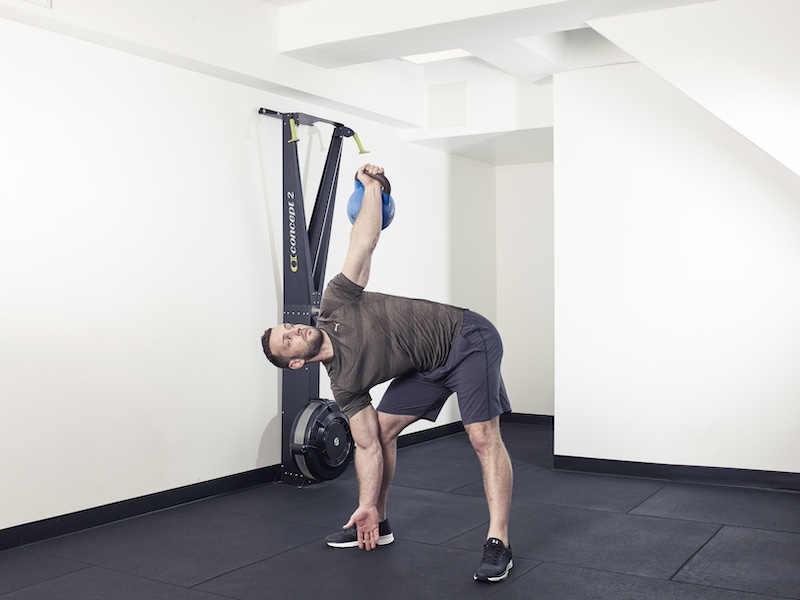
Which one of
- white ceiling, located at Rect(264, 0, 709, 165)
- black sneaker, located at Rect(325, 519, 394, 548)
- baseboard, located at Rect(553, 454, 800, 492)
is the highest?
white ceiling, located at Rect(264, 0, 709, 165)

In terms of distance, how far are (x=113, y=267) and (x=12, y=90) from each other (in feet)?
2.98

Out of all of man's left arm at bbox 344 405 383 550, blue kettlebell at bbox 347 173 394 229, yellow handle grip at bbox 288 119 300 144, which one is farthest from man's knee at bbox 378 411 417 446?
yellow handle grip at bbox 288 119 300 144

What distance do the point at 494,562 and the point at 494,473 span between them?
328 millimetres

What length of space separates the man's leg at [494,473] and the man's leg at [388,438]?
13.3 inches

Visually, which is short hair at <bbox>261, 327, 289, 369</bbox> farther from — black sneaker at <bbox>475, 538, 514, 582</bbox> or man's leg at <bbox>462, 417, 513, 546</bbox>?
black sneaker at <bbox>475, 538, 514, 582</bbox>

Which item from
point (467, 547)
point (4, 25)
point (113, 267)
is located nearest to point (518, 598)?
point (467, 547)

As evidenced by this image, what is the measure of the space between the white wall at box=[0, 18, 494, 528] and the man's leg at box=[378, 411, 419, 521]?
4.26ft

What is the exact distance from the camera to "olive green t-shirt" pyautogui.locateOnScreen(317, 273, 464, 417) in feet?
10.6

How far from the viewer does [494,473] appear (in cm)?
324

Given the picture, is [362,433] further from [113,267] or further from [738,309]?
Result: [738,309]

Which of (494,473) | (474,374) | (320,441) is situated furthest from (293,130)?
(494,473)

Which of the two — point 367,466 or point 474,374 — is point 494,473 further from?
point 367,466

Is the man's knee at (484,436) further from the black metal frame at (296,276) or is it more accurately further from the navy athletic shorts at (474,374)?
the black metal frame at (296,276)

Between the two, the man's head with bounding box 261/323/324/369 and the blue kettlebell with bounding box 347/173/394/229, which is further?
the blue kettlebell with bounding box 347/173/394/229
